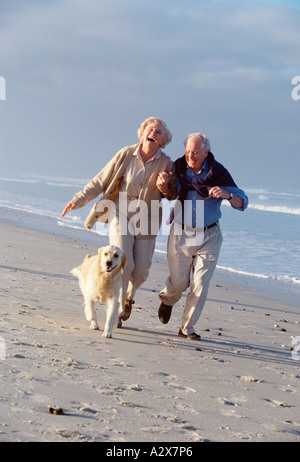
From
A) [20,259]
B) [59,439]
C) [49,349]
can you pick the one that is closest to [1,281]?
[20,259]

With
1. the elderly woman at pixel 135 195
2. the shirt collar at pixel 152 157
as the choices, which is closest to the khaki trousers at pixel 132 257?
the elderly woman at pixel 135 195

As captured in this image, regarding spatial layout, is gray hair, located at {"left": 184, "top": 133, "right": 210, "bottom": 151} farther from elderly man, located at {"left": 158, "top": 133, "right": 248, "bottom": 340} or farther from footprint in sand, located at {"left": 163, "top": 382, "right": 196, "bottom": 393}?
footprint in sand, located at {"left": 163, "top": 382, "right": 196, "bottom": 393}

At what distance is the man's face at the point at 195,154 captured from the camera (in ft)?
21.3

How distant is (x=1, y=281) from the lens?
8.26 meters

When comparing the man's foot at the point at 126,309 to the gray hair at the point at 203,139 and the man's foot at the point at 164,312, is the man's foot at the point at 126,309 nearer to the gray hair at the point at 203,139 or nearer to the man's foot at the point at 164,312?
the man's foot at the point at 164,312

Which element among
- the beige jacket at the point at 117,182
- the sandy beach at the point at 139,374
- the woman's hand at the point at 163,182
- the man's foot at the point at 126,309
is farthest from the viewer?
the man's foot at the point at 126,309

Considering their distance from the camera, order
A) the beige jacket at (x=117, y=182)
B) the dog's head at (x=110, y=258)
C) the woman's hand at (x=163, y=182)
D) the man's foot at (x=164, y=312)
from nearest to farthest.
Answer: the dog's head at (x=110, y=258) → the woman's hand at (x=163, y=182) → the beige jacket at (x=117, y=182) → the man's foot at (x=164, y=312)

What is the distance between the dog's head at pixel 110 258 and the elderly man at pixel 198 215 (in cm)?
69

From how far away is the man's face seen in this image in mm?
6484

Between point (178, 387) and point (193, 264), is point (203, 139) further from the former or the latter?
point (178, 387)

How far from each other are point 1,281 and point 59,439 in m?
5.10

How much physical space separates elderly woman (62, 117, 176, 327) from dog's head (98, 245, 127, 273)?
11.0 inches

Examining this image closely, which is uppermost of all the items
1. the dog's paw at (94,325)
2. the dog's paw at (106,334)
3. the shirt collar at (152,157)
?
the shirt collar at (152,157)
